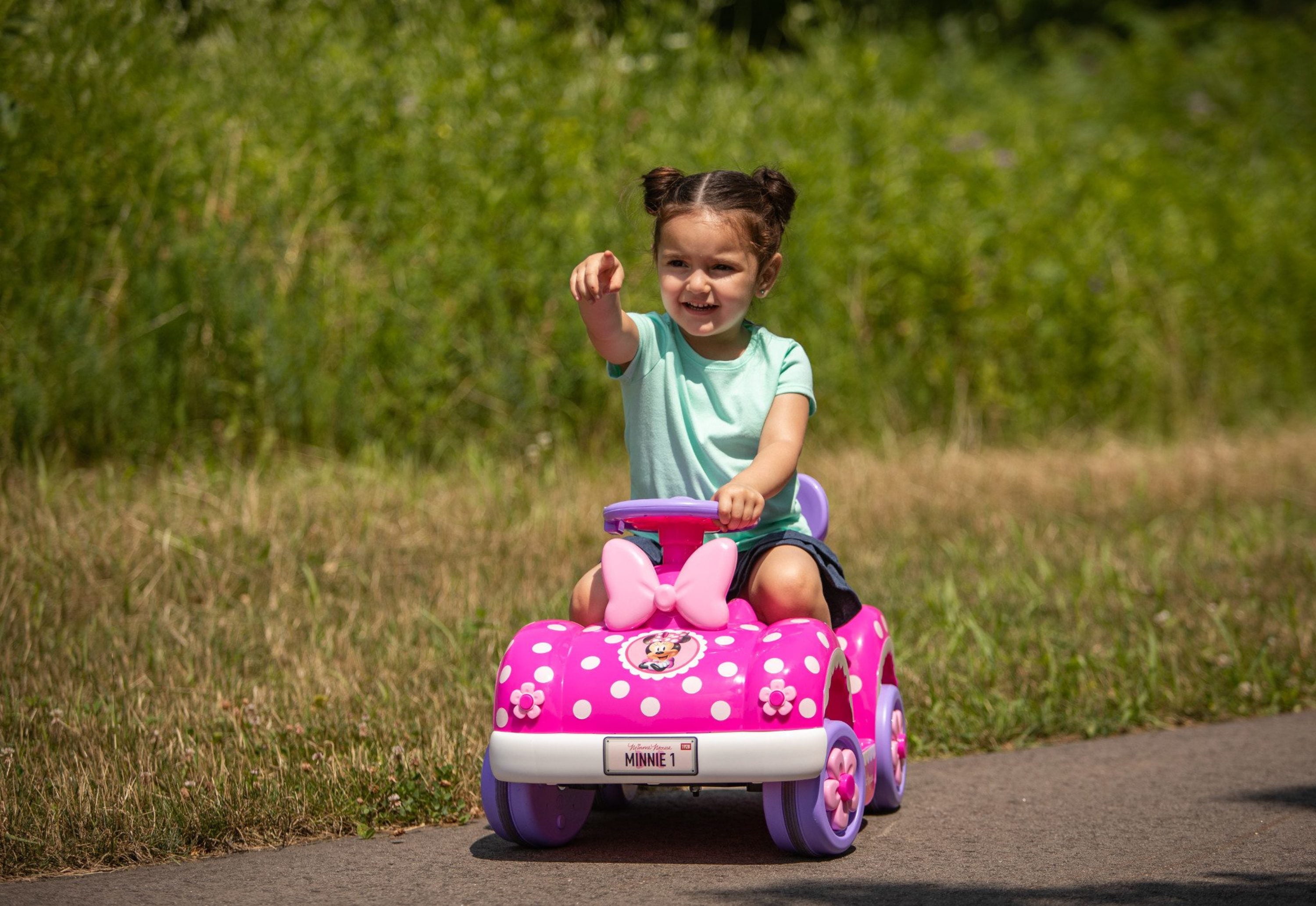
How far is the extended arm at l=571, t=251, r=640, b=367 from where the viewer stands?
10.5 ft

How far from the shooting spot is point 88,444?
576 centimetres

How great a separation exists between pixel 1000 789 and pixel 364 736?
1577 mm

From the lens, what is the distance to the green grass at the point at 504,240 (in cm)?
586

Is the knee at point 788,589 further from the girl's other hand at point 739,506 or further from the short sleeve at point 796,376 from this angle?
the short sleeve at point 796,376

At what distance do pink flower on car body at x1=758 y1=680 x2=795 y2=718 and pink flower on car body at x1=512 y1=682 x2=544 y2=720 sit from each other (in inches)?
17.5

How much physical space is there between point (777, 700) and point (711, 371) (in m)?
→ 0.88

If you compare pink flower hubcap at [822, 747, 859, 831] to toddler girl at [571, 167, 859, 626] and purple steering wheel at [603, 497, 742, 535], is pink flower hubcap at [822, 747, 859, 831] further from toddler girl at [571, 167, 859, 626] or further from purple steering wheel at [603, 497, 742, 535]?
purple steering wheel at [603, 497, 742, 535]

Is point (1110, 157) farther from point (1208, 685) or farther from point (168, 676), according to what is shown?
point (168, 676)

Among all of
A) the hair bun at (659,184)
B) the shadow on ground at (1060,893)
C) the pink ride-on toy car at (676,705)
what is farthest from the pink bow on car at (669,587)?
the hair bun at (659,184)

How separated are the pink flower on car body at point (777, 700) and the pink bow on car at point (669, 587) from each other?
0.24 m

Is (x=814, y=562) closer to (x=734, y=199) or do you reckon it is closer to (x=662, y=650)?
(x=662, y=650)

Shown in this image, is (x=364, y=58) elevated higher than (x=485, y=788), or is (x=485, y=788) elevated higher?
(x=364, y=58)

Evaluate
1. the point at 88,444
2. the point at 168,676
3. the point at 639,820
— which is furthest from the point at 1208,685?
the point at 88,444

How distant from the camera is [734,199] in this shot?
11.0 feet
